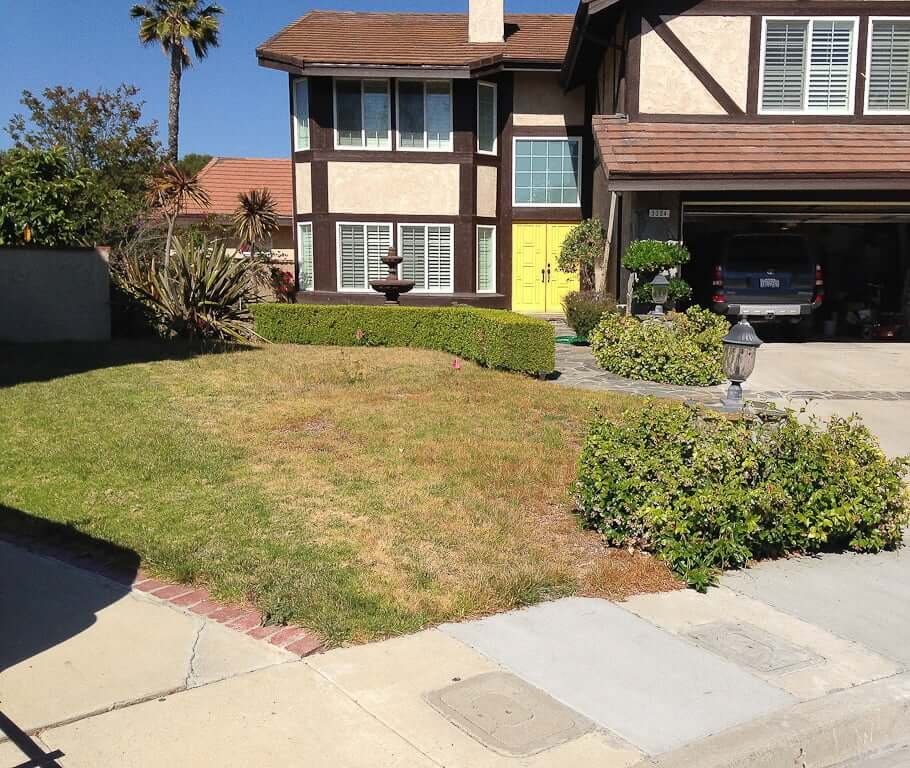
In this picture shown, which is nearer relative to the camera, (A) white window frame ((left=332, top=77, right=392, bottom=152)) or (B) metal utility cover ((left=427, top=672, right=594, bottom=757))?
(B) metal utility cover ((left=427, top=672, right=594, bottom=757))

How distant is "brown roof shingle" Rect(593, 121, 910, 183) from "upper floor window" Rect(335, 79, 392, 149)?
646cm

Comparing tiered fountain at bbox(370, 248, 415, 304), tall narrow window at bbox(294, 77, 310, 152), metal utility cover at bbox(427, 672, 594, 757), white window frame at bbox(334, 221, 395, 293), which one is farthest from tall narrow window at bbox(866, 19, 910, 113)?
metal utility cover at bbox(427, 672, 594, 757)

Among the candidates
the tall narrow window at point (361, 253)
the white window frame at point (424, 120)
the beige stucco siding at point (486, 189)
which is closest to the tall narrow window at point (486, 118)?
the beige stucco siding at point (486, 189)

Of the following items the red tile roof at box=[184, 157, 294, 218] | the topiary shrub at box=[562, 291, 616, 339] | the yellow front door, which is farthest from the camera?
the red tile roof at box=[184, 157, 294, 218]

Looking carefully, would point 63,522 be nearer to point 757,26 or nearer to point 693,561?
point 693,561

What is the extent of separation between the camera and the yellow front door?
22797mm

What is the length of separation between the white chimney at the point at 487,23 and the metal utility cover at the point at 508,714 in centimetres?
2102

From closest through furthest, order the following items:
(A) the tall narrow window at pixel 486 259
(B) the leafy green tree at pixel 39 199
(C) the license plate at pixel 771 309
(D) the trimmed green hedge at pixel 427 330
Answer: (D) the trimmed green hedge at pixel 427 330, (B) the leafy green tree at pixel 39 199, (C) the license plate at pixel 771 309, (A) the tall narrow window at pixel 486 259

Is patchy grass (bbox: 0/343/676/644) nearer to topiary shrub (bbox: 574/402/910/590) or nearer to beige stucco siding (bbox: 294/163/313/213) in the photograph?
topiary shrub (bbox: 574/402/910/590)

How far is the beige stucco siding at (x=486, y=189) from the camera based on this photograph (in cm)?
2209

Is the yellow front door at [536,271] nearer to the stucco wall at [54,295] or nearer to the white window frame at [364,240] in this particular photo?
the white window frame at [364,240]

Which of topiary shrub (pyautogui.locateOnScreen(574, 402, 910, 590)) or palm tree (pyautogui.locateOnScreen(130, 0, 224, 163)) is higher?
palm tree (pyautogui.locateOnScreen(130, 0, 224, 163))

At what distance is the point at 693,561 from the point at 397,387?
6.42 m

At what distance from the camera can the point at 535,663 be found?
4.54 meters
